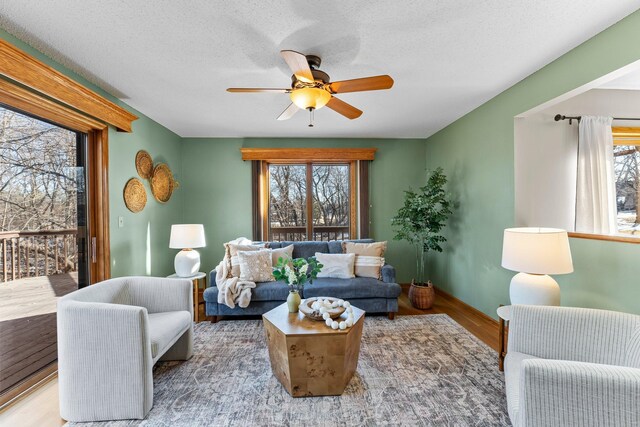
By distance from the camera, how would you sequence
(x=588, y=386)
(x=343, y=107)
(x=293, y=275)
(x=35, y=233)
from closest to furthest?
(x=588, y=386)
(x=35, y=233)
(x=293, y=275)
(x=343, y=107)

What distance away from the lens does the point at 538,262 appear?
2.06m

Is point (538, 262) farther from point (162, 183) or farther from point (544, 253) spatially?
point (162, 183)

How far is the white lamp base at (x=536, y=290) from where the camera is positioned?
209cm

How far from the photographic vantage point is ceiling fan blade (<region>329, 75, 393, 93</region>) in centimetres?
197

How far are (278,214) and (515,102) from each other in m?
3.49

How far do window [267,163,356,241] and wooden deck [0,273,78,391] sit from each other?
281 cm

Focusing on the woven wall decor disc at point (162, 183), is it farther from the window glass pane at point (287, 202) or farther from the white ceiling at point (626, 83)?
the white ceiling at point (626, 83)

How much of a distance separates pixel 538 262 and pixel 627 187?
5.80 ft

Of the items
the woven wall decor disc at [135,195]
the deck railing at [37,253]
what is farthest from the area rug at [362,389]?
the woven wall decor disc at [135,195]

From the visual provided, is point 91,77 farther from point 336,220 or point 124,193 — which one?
point 336,220

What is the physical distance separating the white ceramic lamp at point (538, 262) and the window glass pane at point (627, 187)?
1366 millimetres

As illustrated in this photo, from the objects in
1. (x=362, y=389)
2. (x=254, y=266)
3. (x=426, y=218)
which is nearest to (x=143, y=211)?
(x=254, y=266)

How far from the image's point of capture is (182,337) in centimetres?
253

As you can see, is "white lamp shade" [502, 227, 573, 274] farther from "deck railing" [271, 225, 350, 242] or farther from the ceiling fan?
"deck railing" [271, 225, 350, 242]
